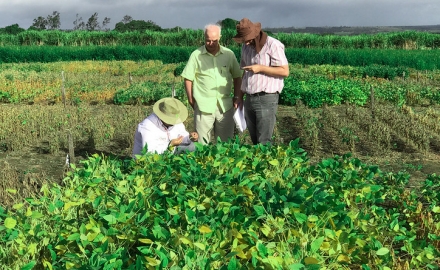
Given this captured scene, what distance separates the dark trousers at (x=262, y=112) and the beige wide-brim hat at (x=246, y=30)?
675 millimetres

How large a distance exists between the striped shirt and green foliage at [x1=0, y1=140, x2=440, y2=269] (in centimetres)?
201

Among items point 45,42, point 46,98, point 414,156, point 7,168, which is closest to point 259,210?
point 7,168

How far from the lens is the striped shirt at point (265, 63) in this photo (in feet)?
16.6

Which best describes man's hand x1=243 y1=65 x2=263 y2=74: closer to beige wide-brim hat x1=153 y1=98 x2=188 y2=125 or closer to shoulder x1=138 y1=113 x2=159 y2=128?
beige wide-brim hat x1=153 y1=98 x2=188 y2=125

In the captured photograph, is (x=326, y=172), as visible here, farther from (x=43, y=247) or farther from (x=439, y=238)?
(x=43, y=247)

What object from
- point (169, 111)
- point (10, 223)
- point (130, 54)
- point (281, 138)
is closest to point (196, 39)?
point (130, 54)

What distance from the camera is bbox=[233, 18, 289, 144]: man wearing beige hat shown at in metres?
4.95

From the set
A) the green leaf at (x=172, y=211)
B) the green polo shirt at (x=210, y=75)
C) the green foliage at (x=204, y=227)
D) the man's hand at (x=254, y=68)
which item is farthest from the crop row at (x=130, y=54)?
the green leaf at (x=172, y=211)

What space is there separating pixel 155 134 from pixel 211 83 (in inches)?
A: 34.3

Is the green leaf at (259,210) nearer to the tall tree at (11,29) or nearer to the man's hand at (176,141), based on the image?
the man's hand at (176,141)

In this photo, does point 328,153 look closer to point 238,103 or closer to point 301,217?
point 238,103

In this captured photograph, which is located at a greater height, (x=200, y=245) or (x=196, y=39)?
(x=196, y=39)

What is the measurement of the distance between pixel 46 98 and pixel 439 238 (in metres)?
13.2

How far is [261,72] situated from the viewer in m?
5.05
